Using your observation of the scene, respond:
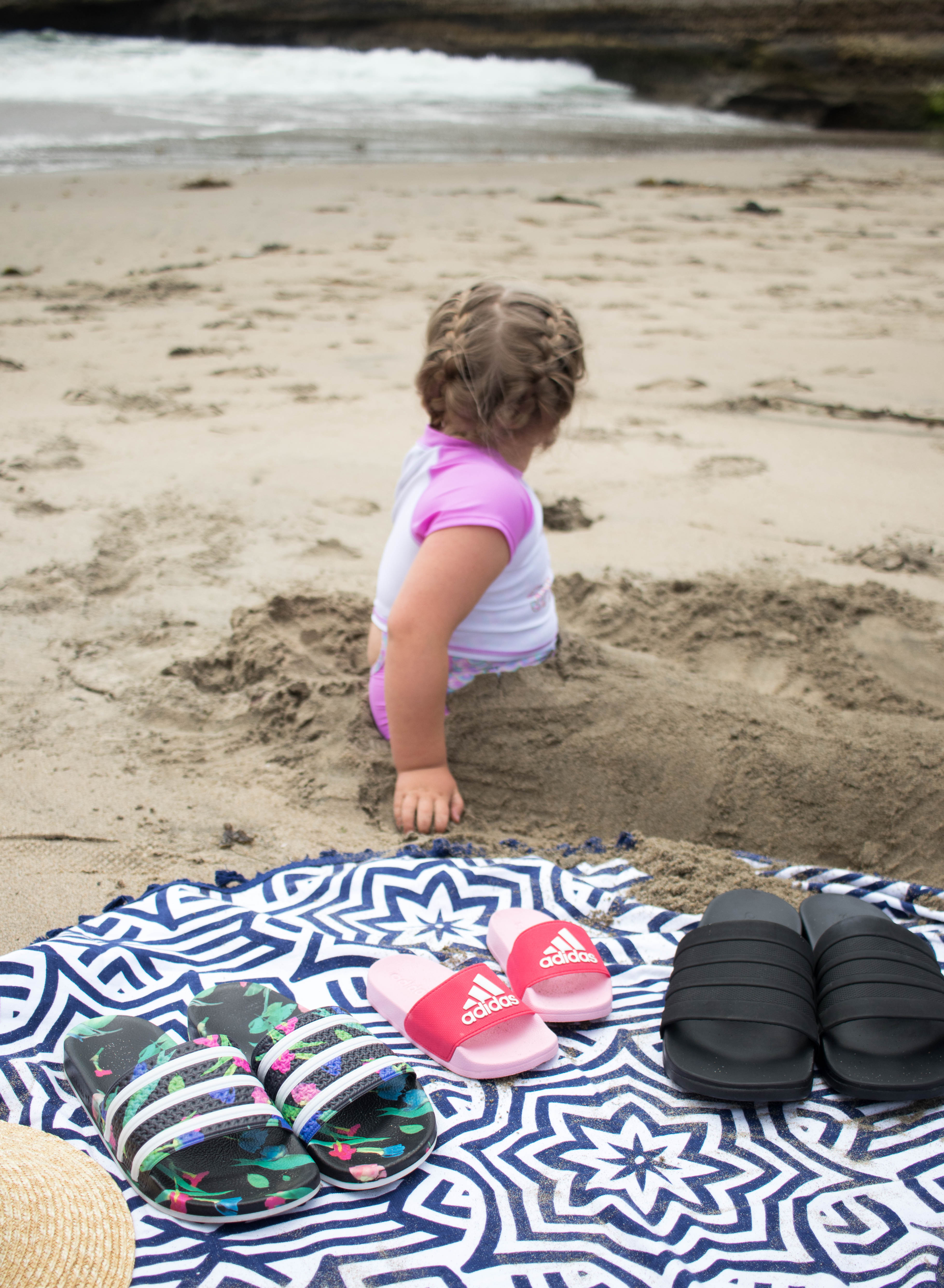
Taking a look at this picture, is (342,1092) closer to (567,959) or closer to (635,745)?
(567,959)

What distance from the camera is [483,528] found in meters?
1.74

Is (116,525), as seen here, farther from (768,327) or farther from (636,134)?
(636,134)

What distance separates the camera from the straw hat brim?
855mm

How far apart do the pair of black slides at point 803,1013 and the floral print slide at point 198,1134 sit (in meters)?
0.49

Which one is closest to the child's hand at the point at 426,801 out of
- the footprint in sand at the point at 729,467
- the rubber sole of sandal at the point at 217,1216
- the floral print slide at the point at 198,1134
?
the floral print slide at the point at 198,1134

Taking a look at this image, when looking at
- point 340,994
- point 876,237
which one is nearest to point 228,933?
point 340,994

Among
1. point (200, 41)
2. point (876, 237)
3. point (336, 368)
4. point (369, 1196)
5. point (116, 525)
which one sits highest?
point (200, 41)

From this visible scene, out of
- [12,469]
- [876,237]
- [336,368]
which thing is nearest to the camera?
[12,469]

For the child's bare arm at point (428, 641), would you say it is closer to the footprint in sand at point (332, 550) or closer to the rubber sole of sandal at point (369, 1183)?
the rubber sole of sandal at point (369, 1183)

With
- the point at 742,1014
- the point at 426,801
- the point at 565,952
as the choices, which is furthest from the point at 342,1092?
the point at 426,801

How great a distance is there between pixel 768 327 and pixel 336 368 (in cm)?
209

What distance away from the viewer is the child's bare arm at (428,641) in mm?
1729

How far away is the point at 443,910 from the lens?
60.8 inches

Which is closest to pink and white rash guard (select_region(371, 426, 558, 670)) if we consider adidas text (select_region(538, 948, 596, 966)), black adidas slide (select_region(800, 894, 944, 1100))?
adidas text (select_region(538, 948, 596, 966))
